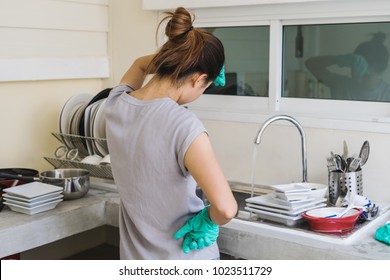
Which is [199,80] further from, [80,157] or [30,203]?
[80,157]

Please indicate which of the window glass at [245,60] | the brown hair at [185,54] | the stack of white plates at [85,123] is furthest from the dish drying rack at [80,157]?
the brown hair at [185,54]

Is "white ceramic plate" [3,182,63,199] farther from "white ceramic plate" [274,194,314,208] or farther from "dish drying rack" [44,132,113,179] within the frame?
"white ceramic plate" [274,194,314,208]

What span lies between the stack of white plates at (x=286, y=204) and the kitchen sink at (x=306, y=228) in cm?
2

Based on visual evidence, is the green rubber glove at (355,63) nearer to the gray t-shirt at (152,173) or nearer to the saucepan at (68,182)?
the gray t-shirt at (152,173)

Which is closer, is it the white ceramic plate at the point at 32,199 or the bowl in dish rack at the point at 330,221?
the bowl in dish rack at the point at 330,221

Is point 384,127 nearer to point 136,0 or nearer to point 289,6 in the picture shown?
point 289,6

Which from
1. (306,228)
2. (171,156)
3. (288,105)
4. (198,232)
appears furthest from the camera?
(288,105)

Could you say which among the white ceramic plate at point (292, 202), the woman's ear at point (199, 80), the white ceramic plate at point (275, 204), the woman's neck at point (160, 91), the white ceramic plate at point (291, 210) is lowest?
the white ceramic plate at point (291, 210)

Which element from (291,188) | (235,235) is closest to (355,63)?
(291,188)

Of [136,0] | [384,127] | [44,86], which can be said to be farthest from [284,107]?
[44,86]

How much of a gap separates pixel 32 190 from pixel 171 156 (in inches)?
31.5

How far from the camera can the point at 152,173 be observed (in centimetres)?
176

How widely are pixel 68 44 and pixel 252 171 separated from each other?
41.6 inches

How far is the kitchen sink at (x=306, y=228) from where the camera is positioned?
1.97 metres
